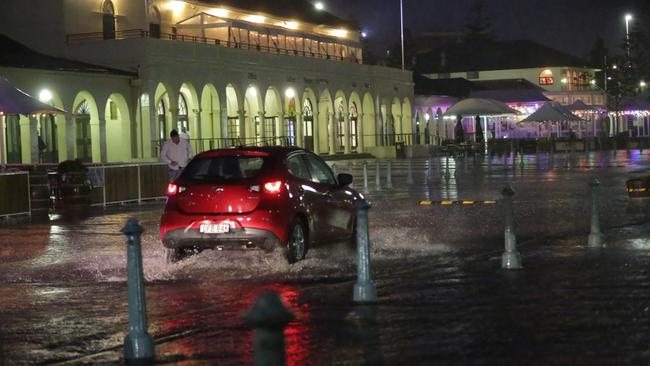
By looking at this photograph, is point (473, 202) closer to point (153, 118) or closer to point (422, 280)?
point (422, 280)

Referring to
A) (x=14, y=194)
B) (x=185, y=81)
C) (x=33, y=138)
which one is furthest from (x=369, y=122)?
(x=14, y=194)

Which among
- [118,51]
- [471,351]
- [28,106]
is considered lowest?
[471,351]

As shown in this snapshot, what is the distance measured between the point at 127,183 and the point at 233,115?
29999 millimetres

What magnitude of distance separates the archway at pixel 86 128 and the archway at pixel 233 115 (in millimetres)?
8398

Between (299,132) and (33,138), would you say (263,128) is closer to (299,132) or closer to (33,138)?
(299,132)

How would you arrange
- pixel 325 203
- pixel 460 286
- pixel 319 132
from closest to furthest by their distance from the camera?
pixel 460 286
pixel 325 203
pixel 319 132

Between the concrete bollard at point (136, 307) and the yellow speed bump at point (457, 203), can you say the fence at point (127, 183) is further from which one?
the concrete bollard at point (136, 307)

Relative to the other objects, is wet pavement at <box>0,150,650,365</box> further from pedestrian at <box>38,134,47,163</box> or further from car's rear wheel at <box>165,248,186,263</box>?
pedestrian at <box>38,134,47,163</box>

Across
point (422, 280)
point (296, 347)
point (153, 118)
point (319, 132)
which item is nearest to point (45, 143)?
point (153, 118)

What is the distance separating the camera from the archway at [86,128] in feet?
147

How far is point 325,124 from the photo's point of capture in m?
66.6

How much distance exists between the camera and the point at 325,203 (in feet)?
46.6

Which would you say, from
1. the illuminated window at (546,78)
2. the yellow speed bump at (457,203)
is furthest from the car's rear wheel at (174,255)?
the illuminated window at (546,78)

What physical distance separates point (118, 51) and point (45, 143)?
225 inches
